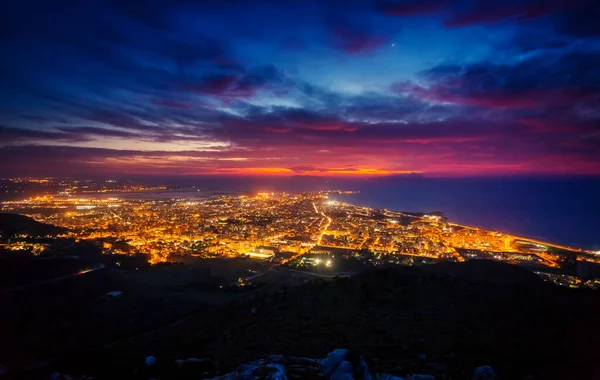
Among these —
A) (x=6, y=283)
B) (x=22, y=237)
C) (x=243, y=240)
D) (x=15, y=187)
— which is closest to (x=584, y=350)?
(x=6, y=283)

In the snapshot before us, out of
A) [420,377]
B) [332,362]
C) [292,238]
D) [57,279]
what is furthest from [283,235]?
[420,377]

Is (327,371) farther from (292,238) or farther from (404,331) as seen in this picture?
(292,238)

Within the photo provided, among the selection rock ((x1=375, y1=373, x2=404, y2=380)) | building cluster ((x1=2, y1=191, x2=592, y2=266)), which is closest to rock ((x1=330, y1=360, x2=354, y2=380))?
rock ((x1=375, y1=373, x2=404, y2=380))

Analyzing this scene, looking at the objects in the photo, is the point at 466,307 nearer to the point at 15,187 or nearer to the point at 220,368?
the point at 220,368

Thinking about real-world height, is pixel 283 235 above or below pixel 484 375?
below

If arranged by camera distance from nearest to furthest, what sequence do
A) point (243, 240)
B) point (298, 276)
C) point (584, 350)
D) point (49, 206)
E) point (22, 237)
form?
point (584, 350) → point (298, 276) → point (22, 237) → point (243, 240) → point (49, 206)
